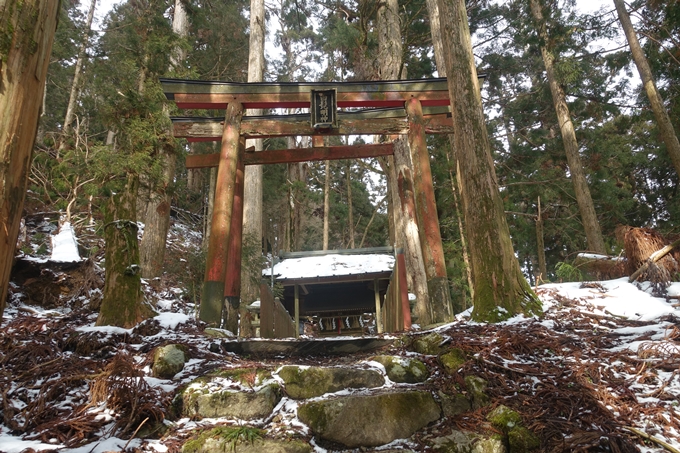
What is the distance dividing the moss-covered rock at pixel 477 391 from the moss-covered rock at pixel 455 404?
0.17 ft

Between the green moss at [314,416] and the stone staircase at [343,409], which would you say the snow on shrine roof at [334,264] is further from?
the green moss at [314,416]

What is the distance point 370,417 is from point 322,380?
23.0 inches

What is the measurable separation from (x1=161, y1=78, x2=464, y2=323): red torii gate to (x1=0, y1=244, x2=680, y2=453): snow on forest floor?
2.43 metres

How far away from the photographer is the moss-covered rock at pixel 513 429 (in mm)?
2158

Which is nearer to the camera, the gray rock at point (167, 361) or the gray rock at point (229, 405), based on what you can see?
the gray rock at point (229, 405)

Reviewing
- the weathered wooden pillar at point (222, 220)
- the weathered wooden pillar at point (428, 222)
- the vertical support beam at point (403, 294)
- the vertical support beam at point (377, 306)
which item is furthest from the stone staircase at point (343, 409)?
the vertical support beam at point (377, 306)

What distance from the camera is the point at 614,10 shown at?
1162cm

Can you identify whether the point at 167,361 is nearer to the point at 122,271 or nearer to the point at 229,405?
the point at 229,405

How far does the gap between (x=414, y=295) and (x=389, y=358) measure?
6.96m

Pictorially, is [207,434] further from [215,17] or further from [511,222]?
[215,17]

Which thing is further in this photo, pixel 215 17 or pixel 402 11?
pixel 215 17

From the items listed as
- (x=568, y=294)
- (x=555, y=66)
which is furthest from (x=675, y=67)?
(x=568, y=294)

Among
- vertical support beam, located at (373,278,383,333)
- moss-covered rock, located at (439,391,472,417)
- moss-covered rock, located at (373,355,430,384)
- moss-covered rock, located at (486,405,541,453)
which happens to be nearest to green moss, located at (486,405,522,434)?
moss-covered rock, located at (486,405,541,453)

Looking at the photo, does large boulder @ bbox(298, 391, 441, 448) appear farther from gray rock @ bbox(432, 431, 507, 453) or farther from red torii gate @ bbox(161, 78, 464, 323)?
red torii gate @ bbox(161, 78, 464, 323)
